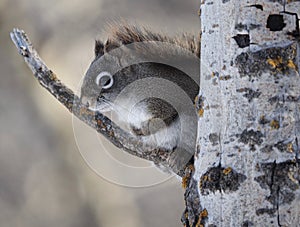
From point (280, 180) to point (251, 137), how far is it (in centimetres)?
7

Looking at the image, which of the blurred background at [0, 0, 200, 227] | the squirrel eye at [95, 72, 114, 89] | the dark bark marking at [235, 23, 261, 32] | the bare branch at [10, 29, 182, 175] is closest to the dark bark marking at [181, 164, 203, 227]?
the dark bark marking at [235, 23, 261, 32]

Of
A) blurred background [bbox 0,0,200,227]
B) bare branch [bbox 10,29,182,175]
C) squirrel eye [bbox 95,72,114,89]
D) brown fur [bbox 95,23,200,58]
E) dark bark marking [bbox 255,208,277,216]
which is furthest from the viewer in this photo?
blurred background [bbox 0,0,200,227]

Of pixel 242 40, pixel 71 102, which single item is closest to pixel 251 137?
pixel 242 40

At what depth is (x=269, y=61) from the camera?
2.88ft

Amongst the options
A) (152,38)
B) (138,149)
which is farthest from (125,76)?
(138,149)

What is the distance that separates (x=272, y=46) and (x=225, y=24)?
8 centimetres

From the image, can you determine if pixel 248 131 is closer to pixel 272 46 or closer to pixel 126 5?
pixel 272 46

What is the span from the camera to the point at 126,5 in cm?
322

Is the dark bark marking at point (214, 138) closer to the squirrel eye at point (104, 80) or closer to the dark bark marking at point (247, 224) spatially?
the dark bark marking at point (247, 224)

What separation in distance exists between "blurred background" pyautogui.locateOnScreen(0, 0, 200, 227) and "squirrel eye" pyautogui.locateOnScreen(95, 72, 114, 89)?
3.90 feet

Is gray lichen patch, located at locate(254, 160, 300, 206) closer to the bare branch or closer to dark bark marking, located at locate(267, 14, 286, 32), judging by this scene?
dark bark marking, located at locate(267, 14, 286, 32)

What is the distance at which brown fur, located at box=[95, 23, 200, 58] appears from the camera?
1881 millimetres

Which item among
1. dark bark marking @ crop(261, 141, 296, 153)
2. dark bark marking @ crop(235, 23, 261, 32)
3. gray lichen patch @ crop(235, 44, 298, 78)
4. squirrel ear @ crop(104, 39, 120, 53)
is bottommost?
dark bark marking @ crop(261, 141, 296, 153)

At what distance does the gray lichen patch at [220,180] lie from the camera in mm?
866
